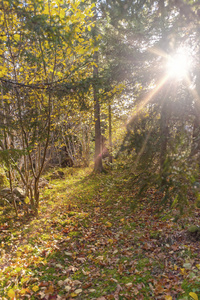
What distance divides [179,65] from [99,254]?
206 inches

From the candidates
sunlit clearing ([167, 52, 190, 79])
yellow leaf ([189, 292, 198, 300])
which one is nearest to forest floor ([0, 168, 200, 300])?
yellow leaf ([189, 292, 198, 300])

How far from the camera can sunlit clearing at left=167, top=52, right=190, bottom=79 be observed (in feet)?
16.9

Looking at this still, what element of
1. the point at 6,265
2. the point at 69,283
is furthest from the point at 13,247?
the point at 69,283

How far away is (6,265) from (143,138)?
3857 mm

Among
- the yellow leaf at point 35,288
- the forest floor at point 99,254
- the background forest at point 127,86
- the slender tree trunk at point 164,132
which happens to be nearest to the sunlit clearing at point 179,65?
the background forest at point 127,86

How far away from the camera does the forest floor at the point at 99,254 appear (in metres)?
3.30

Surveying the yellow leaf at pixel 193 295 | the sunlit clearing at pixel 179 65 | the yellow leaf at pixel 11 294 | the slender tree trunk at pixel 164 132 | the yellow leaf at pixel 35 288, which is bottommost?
the yellow leaf at pixel 35 288

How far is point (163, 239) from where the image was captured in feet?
14.9

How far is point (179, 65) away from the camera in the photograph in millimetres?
5293

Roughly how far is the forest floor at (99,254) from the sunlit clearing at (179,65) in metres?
3.55

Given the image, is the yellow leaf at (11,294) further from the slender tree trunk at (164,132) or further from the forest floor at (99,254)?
the slender tree trunk at (164,132)

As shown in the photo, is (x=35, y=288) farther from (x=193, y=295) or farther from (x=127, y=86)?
(x=127, y=86)

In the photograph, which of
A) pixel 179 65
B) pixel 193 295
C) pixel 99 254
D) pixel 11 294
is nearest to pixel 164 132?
pixel 179 65

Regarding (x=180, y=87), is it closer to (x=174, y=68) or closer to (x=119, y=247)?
(x=174, y=68)
